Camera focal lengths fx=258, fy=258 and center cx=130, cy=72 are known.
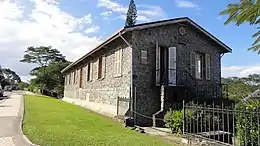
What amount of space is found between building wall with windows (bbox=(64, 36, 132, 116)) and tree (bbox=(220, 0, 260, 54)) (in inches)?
379

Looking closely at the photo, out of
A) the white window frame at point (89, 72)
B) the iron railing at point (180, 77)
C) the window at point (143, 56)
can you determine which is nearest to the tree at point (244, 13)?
the window at point (143, 56)

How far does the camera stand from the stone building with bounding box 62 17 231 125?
545 inches

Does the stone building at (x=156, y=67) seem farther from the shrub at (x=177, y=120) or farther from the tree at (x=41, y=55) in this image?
the tree at (x=41, y=55)

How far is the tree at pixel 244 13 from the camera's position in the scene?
13.4 feet

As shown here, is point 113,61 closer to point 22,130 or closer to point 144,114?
point 144,114

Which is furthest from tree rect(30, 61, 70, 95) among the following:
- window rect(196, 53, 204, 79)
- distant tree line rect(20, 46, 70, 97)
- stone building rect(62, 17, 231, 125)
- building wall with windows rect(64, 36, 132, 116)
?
window rect(196, 53, 204, 79)

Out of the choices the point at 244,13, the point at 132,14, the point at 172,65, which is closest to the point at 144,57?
the point at 172,65

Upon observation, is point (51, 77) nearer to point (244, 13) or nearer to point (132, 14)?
point (132, 14)

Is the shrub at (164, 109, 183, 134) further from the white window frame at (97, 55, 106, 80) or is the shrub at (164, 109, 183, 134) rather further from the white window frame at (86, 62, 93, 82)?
the white window frame at (86, 62, 93, 82)

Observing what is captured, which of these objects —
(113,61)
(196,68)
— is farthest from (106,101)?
(196,68)

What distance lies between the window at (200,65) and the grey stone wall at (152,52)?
0.33 metres

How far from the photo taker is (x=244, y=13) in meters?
4.23

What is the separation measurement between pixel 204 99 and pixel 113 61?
6066 mm

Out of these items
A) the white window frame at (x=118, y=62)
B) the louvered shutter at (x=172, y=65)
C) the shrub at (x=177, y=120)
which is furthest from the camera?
the white window frame at (x=118, y=62)
